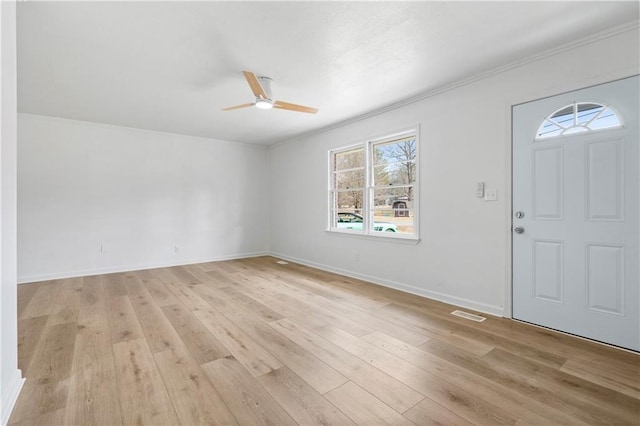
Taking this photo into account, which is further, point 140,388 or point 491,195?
point 491,195

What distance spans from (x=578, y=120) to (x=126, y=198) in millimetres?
6429

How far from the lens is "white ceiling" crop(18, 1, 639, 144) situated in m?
2.13

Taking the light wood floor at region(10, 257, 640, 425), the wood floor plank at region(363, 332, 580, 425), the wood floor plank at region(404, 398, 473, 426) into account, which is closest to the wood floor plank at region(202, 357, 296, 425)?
the light wood floor at region(10, 257, 640, 425)

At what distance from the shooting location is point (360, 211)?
4.88 m

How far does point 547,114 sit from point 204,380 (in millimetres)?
3678

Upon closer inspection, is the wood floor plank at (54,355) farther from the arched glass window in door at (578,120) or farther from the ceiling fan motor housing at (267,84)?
the arched glass window in door at (578,120)

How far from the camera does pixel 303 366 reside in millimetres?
2121

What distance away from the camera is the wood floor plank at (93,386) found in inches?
62.9

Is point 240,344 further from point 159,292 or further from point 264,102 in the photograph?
point 264,102

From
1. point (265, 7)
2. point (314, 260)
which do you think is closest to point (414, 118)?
point (265, 7)

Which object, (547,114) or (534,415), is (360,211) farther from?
(534,415)

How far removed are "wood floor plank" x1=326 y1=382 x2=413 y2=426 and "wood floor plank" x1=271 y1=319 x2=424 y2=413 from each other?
0.17ft

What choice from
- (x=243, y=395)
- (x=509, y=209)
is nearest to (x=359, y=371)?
(x=243, y=395)
